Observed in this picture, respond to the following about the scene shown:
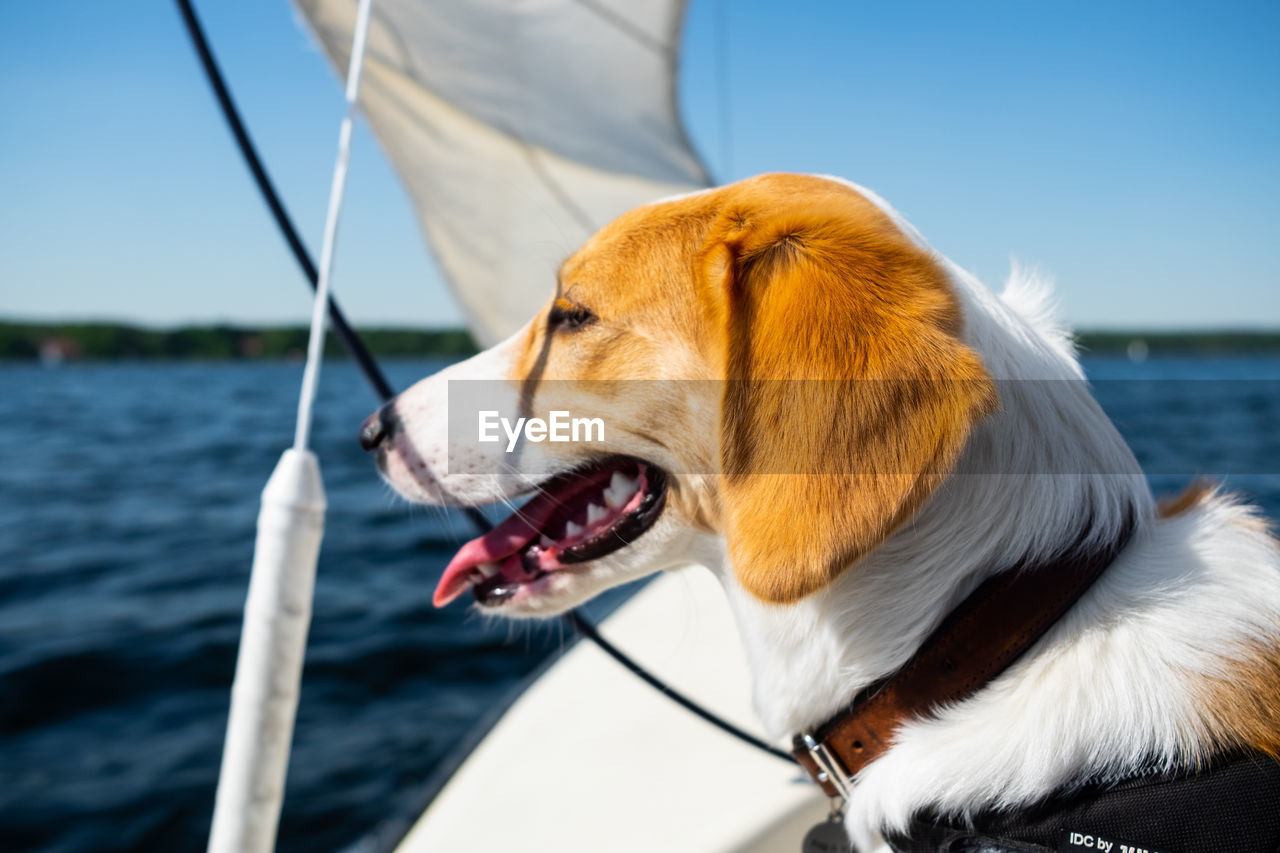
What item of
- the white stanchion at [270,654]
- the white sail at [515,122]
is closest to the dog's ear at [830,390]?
the white stanchion at [270,654]

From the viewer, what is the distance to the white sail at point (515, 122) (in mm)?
2707

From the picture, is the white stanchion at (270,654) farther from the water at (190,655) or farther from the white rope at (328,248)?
the water at (190,655)

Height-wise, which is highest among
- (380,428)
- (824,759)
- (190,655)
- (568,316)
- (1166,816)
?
(568,316)

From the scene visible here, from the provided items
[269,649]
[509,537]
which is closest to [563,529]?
[509,537]

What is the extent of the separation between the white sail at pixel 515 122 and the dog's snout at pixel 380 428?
49.8 inches

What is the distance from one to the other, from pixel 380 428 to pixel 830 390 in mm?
885

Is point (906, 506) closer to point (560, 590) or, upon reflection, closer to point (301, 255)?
point (560, 590)

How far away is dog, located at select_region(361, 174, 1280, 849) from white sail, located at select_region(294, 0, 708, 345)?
1506 millimetres

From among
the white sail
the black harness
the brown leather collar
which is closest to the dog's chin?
the brown leather collar

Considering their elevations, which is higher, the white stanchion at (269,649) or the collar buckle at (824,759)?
the white stanchion at (269,649)

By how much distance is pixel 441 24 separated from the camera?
8.62 feet

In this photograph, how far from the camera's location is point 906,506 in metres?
1.00

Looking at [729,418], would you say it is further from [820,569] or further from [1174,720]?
[1174,720]

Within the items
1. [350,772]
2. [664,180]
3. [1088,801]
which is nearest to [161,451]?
[350,772]
